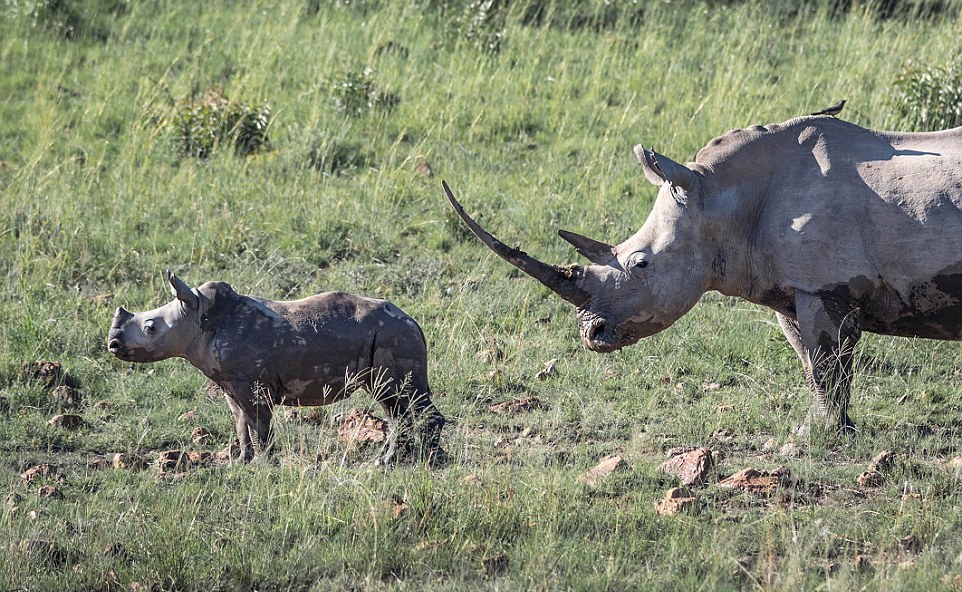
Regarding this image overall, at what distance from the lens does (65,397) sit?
7.91 m

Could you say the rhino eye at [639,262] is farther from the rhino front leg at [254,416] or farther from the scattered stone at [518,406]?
the rhino front leg at [254,416]

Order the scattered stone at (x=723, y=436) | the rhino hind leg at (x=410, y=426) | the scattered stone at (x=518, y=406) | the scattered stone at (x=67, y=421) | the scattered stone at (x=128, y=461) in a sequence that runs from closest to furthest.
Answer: the rhino hind leg at (x=410, y=426), the scattered stone at (x=128, y=461), the scattered stone at (x=723, y=436), the scattered stone at (x=67, y=421), the scattered stone at (x=518, y=406)

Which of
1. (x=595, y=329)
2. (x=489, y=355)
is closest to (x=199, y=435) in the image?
(x=489, y=355)

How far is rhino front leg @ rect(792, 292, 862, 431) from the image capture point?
690 cm

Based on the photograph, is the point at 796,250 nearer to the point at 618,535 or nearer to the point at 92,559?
the point at 618,535

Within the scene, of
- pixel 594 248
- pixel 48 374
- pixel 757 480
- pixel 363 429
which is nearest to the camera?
pixel 757 480

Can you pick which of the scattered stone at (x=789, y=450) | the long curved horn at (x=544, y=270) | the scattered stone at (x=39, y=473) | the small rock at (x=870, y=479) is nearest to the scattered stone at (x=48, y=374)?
the scattered stone at (x=39, y=473)

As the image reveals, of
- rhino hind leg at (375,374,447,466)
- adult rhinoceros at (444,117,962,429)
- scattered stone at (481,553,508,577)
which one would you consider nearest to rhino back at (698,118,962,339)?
adult rhinoceros at (444,117,962,429)

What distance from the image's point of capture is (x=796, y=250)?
693 cm

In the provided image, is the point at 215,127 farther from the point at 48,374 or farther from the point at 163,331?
the point at 163,331

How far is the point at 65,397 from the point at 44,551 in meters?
2.40

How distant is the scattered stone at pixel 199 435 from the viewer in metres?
7.36

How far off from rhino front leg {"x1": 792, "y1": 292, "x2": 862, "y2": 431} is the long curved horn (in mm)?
1207

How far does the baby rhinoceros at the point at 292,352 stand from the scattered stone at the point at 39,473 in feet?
2.46
